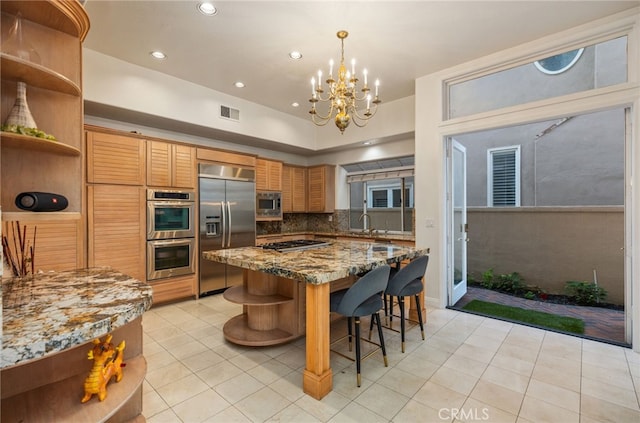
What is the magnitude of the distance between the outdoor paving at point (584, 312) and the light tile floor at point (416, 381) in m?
0.53

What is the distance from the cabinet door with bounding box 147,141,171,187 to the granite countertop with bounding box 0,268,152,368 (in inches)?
94.6

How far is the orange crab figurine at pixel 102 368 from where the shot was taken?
1120mm

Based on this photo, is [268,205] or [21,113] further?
[268,205]

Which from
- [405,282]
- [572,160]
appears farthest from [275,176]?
[572,160]

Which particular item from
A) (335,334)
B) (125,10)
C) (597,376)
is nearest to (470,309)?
(597,376)

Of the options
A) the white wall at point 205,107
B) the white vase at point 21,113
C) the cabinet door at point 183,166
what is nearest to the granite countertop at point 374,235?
the cabinet door at point 183,166

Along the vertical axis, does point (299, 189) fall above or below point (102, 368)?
above

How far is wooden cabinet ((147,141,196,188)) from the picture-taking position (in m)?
3.83

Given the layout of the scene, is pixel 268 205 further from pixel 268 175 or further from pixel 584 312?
pixel 584 312

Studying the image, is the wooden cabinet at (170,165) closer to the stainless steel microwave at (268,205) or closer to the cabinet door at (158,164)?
the cabinet door at (158,164)
